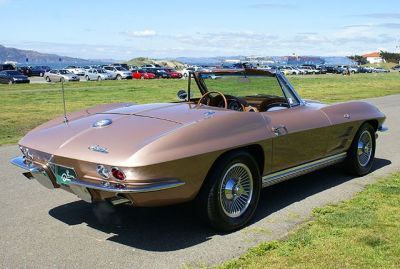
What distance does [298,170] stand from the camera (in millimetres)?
5176

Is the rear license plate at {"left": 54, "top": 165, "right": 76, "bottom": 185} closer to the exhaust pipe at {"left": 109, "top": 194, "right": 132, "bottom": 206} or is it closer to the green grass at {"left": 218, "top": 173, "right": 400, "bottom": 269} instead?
the exhaust pipe at {"left": 109, "top": 194, "right": 132, "bottom": 206}

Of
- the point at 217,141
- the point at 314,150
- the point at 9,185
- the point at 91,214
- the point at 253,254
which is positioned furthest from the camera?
the point at 9,185

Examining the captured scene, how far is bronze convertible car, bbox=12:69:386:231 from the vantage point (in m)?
3.78

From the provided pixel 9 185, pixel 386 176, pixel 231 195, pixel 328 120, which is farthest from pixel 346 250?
pixel 9 185

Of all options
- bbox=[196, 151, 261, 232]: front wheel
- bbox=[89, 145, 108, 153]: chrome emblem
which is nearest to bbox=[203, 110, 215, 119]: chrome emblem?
bbox=[196, 151, 261, 232]: front wheel

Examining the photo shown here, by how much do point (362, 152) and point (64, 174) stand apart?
13.0ft

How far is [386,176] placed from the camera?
20.8ft

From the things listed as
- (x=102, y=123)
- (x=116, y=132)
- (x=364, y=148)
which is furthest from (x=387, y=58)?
(x=116, y=132)

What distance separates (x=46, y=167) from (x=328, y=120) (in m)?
3.14

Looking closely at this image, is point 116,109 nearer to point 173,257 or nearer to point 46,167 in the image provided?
point 46,167

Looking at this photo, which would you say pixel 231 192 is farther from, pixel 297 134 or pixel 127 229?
pixel 297 134

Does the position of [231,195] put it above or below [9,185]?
above

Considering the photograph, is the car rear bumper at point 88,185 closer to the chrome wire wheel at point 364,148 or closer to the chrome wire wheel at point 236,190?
the chrome wire wheel at point 236,190

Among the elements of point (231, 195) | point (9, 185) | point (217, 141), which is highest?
point (217, 141)
